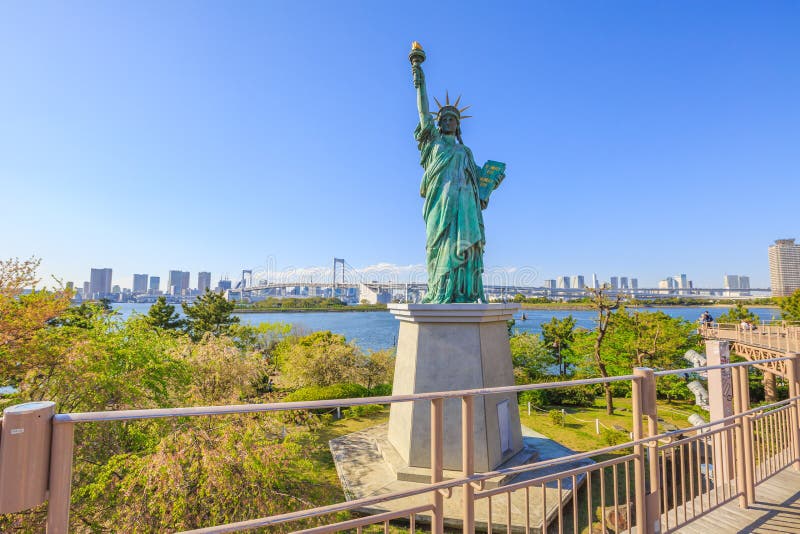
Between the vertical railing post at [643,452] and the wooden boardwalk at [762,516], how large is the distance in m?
0.44

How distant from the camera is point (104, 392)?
5363mm

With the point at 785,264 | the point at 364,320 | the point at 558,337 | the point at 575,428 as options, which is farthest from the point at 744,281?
the point at 575,428

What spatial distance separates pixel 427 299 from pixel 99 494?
566 cm

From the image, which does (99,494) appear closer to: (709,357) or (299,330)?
(709,357)

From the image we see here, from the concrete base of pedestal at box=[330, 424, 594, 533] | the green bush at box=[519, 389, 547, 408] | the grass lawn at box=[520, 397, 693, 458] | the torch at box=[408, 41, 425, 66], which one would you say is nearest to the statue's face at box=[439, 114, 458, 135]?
the torch at box=[408, 41, 425, 66]

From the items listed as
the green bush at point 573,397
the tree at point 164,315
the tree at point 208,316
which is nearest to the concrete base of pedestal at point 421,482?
the green bush at point 573,397

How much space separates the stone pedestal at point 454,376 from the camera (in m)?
6.21

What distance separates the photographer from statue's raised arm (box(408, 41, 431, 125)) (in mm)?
7738

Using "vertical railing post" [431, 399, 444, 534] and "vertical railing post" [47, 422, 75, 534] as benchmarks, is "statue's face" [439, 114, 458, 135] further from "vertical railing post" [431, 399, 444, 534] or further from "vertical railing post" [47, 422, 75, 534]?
"vertical railing post" [47, 422, 75, 534]

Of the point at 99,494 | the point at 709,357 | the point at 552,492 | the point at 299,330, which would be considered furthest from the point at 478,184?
the point at 299,330

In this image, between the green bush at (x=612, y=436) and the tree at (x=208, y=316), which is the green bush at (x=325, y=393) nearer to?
the green bush at (x=612, y=436)

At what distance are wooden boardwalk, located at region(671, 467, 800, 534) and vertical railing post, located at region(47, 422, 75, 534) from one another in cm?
341

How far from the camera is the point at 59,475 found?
3.75 feet

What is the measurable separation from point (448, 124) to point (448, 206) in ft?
6.16
